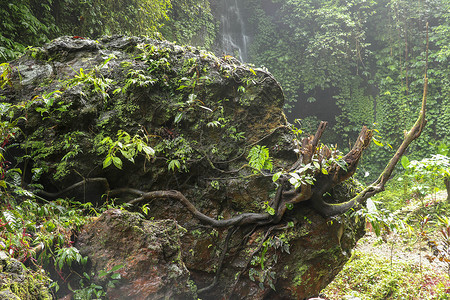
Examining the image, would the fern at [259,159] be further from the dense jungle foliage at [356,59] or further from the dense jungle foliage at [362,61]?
the dense jungle foliage at [362,61]

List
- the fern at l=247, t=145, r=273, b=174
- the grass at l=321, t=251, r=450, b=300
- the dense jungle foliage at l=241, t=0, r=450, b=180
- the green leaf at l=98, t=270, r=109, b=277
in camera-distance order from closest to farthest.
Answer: the green leaf at l=98, t=270, r=109, b=277 < the fern at l=247, t=145, r=273, b=174 < the grass at l=321, t=251, r=450, b=300 < the dense jungle foliage at l=241, t=0, r=450, b=180

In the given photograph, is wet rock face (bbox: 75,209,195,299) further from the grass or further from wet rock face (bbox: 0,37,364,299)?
the grass

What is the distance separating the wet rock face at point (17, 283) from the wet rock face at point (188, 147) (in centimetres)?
92

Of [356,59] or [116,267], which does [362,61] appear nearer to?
[356,59]

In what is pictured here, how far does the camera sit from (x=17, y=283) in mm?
1336

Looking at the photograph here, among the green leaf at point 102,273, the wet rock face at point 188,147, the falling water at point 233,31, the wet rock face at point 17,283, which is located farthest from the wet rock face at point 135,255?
the falling water at point 233,31

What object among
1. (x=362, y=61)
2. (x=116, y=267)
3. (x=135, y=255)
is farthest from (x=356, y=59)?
(x=116, y=267)

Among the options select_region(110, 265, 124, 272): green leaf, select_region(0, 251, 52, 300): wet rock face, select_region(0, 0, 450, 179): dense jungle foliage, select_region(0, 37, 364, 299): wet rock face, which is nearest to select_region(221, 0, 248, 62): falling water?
select_region(0, 0, 450, 179): dense jungle foliage

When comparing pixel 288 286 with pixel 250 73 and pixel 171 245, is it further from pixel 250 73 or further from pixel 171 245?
pixel 250 73

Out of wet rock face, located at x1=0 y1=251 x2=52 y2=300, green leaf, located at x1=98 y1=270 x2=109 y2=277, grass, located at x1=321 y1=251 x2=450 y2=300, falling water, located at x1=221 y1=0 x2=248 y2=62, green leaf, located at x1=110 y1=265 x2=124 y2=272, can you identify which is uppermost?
falling water, located at x1=221 y1=0 x2=248 y2=62

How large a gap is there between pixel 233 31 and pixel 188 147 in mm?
9391

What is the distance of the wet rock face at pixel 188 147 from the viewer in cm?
279

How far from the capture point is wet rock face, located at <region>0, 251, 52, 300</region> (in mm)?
1231

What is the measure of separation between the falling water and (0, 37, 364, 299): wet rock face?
7.49 meters
